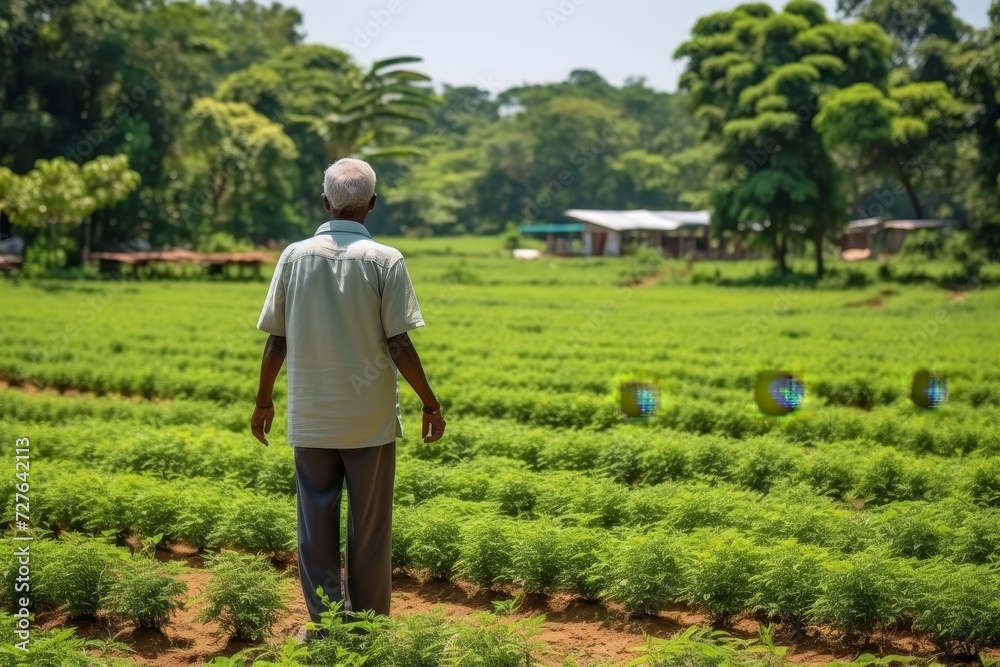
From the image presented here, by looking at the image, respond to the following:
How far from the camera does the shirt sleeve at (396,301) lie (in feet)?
15.5

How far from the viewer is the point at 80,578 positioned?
17.7 ft

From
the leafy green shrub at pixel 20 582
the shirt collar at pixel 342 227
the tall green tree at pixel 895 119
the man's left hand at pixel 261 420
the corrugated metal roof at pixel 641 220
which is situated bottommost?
the leafy green shrub at pixel 20 582

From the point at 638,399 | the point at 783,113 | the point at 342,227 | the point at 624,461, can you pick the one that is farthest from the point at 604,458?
the point at 783,113

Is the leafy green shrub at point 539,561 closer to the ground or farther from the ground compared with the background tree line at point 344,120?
closer to the ground

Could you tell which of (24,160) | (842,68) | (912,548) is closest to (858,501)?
(912,548)

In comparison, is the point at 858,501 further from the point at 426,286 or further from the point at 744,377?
the point at 426,286

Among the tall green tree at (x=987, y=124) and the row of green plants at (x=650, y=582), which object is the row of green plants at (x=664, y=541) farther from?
the tall green tree at (x=987, y=124)

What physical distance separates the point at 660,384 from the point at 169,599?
9471 millimetres

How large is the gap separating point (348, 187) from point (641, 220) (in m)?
56.2

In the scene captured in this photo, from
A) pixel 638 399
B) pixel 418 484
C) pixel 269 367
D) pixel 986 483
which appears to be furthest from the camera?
pixel 638 399

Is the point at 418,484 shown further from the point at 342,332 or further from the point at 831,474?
the point at 831,474

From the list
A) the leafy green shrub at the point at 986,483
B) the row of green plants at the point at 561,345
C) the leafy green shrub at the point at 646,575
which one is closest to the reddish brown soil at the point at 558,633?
the leafy green shrub at the point at 646,575

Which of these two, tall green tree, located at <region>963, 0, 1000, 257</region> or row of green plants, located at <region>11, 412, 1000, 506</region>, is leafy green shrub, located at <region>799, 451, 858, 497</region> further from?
tall green tree, located at <region>963, 0, 1000, 257</region>

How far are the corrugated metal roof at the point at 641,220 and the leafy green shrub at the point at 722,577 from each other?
5279 cm
